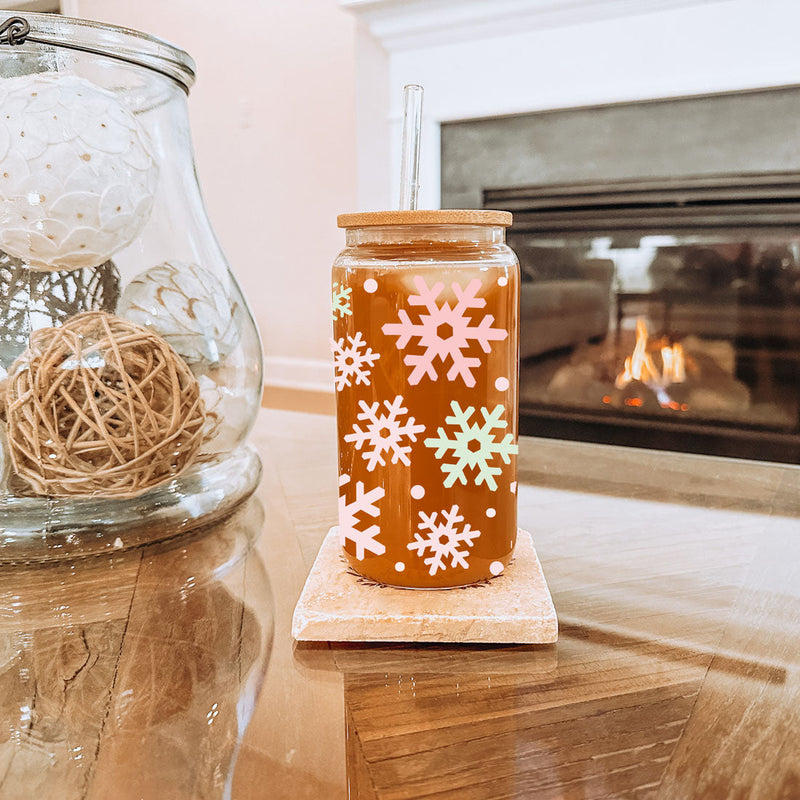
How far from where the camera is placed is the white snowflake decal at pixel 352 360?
360 mm

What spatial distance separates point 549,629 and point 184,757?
0.51 feet

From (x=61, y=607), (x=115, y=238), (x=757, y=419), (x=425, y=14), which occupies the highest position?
(x=425, y=14)

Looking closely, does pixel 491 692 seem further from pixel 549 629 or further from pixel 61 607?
pixel 61 607

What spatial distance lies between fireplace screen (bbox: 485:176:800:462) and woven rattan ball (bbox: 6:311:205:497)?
1433 mm

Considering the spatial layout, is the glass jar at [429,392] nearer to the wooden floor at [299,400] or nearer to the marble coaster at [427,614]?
the marble coaster at [427,614]

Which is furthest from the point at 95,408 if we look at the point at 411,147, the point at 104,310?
the point at 411,147

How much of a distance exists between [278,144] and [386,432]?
2.39m

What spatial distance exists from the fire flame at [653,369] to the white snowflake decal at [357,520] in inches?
57.1

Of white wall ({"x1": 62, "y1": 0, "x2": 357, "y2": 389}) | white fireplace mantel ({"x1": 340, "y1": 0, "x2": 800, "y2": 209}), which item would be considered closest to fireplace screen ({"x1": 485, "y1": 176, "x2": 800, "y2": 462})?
white fireplace mantel ({"x1": 340, "y1": 0, "x2": 800, "y2": 209})

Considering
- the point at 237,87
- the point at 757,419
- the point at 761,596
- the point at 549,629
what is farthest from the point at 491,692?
the point at 237,87

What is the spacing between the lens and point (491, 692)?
29 cm

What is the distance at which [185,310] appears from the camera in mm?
486

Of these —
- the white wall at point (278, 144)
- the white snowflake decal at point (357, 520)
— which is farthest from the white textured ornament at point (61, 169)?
the white wall at point (278, 144)

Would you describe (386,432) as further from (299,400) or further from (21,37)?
(299,400)
